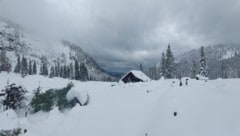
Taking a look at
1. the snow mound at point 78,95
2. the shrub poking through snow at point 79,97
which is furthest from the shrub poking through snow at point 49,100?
the shrub poking through snow at point 79,97

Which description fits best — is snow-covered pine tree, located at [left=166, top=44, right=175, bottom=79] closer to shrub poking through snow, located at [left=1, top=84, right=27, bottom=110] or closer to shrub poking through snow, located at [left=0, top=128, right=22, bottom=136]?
shrub poking through snow, located at [left=1, top=84, right=27, bottom=110]

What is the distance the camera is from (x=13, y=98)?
144 feet

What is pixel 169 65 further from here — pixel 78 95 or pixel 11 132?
pixel 11 132

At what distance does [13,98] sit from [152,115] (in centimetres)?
2741

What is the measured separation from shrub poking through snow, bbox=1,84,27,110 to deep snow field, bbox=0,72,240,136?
7443 mm

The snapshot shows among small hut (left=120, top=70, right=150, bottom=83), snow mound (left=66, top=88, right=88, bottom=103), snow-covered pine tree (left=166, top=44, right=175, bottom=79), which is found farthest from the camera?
snow-covered pine tree (left=166, top=44, right=175, bottom=79)

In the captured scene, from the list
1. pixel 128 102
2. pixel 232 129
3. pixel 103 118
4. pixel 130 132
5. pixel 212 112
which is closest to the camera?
pixel 232 129

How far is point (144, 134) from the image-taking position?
24766 millimetres

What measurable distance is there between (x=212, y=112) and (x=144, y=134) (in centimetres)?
666

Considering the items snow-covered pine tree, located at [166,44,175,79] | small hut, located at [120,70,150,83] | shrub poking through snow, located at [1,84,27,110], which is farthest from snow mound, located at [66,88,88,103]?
snow-covered pine tree, located at [166,44,175,79]

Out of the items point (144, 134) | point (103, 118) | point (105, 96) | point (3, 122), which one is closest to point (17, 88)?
point (3, 122)

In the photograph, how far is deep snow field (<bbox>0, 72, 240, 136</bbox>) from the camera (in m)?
22.2

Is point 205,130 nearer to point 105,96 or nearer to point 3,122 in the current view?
point 105,96

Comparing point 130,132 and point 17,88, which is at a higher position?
point 17,88
